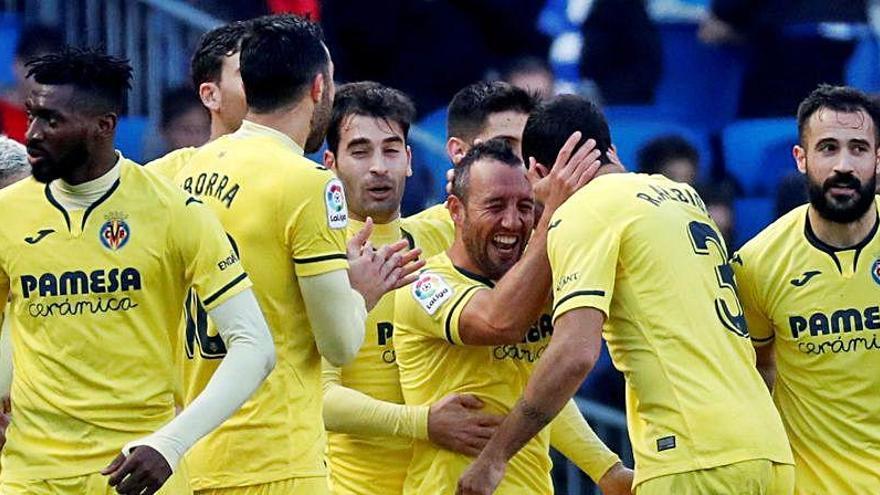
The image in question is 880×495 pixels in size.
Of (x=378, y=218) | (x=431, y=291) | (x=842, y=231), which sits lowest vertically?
(x=431, y=291)

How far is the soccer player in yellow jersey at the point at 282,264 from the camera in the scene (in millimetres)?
6082

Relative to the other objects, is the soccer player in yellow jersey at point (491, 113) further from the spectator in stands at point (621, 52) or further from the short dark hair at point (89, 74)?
the spectator in stands at point (621, 52)

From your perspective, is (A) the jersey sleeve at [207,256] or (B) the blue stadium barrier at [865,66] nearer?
(A) the jersey sleeve at [207,256]

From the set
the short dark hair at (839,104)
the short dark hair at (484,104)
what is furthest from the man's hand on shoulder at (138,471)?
the short dark hair at (484,104)

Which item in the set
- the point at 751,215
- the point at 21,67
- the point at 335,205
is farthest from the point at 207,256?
the point at 751,215

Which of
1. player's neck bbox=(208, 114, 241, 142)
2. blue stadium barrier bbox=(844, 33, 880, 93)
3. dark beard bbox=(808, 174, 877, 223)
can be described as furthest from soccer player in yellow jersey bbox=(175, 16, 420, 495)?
blue stadium barrier bbox=(844, 33, 880, 93)

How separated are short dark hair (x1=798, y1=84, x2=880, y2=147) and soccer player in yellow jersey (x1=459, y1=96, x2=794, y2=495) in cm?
98

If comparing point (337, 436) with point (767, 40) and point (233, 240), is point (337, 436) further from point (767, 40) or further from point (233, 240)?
point (767, 40)

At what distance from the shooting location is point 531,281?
6.45m

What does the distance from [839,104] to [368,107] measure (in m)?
2.01

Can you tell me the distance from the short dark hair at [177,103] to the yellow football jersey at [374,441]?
14.4 ft

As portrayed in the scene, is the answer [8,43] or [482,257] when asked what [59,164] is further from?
[8,43]

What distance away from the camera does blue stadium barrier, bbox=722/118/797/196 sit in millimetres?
12797

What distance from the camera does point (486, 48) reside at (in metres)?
13.1
